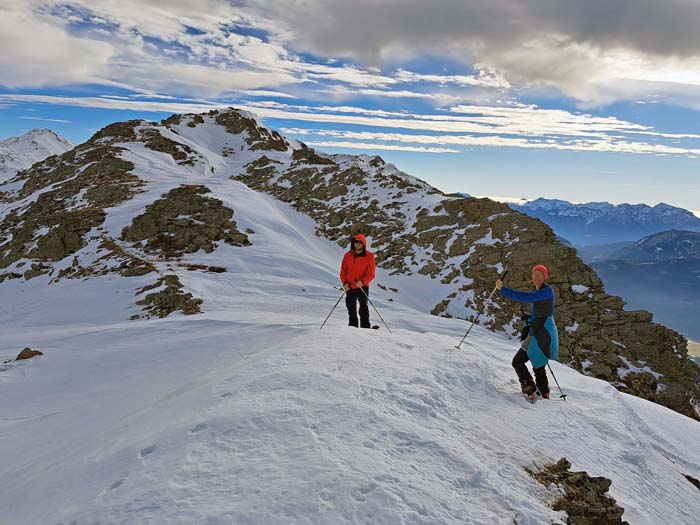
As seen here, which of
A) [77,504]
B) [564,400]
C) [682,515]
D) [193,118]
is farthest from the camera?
[193,118]

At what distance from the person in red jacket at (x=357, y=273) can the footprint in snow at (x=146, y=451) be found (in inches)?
Result: 260

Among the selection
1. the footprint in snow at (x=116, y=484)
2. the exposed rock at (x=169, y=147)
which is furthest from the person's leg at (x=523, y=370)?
the exposed rock at (x=169, y=147)

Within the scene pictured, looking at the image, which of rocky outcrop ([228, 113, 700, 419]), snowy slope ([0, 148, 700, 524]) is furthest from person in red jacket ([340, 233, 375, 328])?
rocky outcrop ([228, 113, 700, 419])

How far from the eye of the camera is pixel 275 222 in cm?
3044

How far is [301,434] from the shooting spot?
4309 mm

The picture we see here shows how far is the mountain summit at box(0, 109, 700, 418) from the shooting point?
60.8 feet

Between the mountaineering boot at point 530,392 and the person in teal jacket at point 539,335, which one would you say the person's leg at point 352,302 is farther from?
the mountaineering boot at point 530,392

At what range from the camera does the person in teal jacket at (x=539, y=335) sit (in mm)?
7121

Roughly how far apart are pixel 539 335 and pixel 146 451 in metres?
6.51

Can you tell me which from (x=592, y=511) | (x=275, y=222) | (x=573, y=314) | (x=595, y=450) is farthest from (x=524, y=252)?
(x=592, y=511)

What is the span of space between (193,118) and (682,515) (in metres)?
96.0

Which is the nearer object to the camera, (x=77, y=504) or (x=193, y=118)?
(x=77, y=504)

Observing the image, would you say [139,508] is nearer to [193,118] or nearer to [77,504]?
[77,504]

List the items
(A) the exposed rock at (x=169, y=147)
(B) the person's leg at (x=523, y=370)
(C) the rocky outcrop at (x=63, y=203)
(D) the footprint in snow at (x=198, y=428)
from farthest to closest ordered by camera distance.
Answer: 1. (A) the exposed rock at (x=169, y=147)
2. (C) the rocky outcrop at (x=63, y=203)
3. (B) the person's leg at (x=523, y=370)
4. (D) the footprint in snow at (x=198, y=428)
